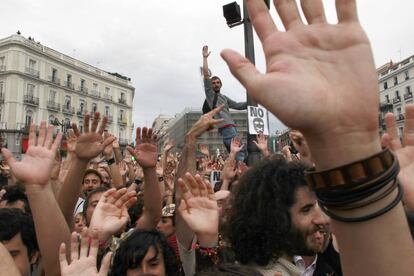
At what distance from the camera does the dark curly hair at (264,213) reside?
188cm

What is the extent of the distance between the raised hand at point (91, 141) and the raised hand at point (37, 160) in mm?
368

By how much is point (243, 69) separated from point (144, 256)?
1.67 meters

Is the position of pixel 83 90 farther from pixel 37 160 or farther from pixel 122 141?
pixel 37 160

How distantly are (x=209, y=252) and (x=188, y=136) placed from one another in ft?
4.98

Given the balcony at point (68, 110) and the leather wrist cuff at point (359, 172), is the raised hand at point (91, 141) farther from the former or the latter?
the balcony at point (68, 110)

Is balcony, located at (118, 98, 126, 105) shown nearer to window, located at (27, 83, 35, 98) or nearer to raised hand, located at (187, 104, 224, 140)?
window, located at (27, 83, 35, 98)

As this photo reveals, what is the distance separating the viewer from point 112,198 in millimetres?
2379

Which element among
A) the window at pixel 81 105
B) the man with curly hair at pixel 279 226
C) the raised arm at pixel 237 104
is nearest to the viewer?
the man with curly hair at pixel 279 226

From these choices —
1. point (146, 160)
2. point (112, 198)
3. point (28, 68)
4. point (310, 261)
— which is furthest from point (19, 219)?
point (28, 68)

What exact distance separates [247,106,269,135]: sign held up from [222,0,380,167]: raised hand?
153 inches

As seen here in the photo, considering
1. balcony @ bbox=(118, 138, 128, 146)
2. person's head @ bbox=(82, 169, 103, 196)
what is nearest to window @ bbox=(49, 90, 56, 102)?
balcony @ bbox=(118, 138, 128, 146)

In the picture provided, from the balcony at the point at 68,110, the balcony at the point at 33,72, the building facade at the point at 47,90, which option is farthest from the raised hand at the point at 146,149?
the balcony at the point at 68,110

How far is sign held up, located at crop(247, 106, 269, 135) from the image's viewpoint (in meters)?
5.01

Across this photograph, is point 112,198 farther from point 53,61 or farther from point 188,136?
point 53,61
